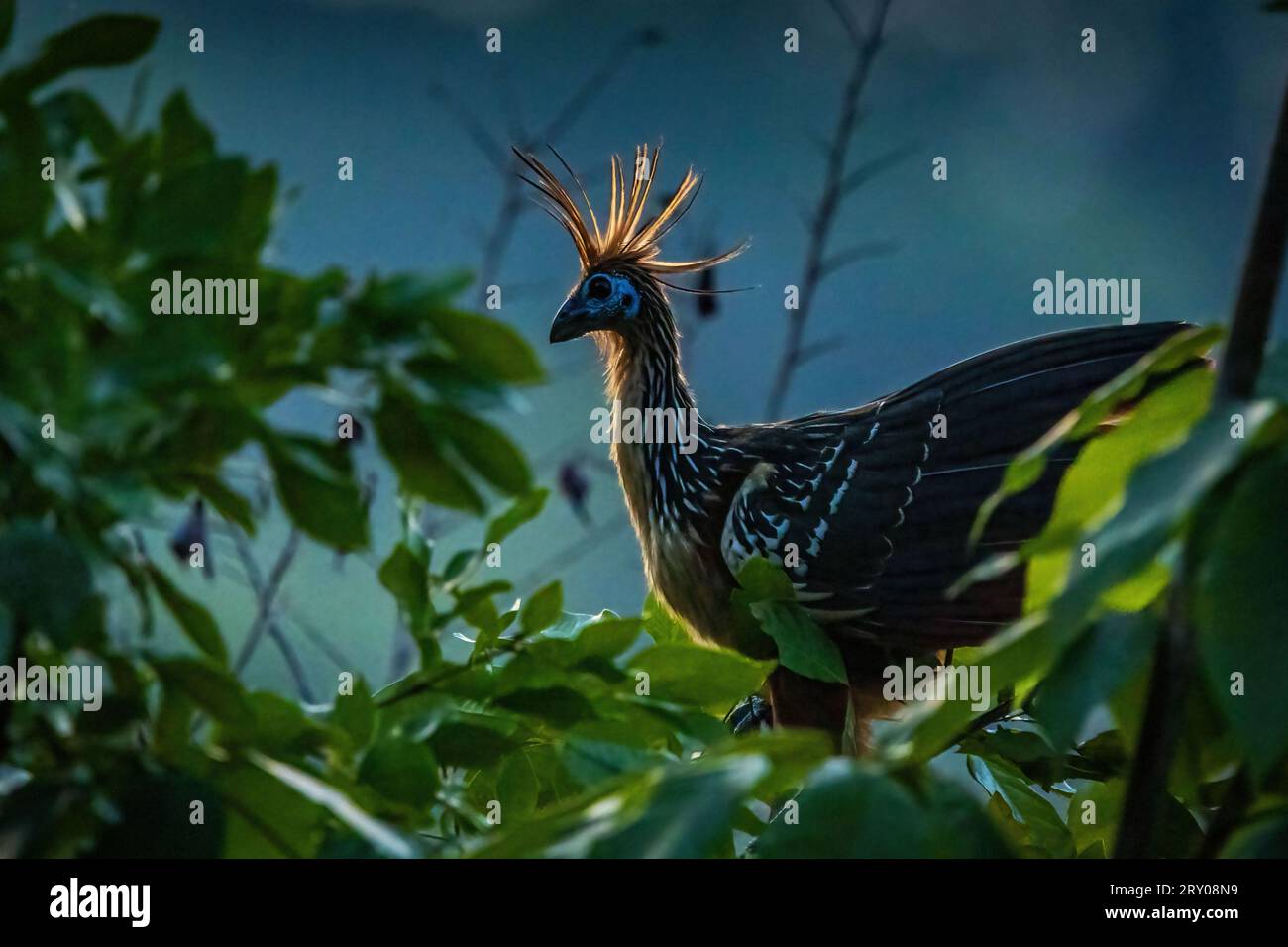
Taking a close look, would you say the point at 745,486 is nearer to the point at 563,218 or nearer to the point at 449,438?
the point at 563,218

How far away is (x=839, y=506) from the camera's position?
6.03ft

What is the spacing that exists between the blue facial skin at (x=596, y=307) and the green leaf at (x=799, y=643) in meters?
1.22

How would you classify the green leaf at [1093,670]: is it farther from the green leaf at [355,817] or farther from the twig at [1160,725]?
the green leaf at [355,817]

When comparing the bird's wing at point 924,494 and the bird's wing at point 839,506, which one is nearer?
the bird's wing at point 924,494

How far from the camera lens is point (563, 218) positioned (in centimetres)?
212

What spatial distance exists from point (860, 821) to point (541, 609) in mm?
309

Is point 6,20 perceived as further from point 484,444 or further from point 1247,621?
point 1247,621

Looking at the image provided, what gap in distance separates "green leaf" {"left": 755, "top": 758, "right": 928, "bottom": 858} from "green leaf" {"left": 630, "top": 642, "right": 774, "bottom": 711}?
0.75ft

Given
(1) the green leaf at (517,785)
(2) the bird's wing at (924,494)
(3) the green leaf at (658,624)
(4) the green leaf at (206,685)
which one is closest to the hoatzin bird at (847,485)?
(2) the bird's wing at (924,494)

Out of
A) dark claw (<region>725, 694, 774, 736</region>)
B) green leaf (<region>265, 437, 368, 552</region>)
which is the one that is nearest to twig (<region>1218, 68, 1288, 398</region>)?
green leaf (<region>265, 437, 368, 552</region>)

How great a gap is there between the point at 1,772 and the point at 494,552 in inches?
13.7

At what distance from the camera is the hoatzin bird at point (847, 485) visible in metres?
1.66

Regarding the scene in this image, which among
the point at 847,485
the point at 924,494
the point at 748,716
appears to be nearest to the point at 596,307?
the point at 847,485

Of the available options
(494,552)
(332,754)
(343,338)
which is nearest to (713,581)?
(494,552)
